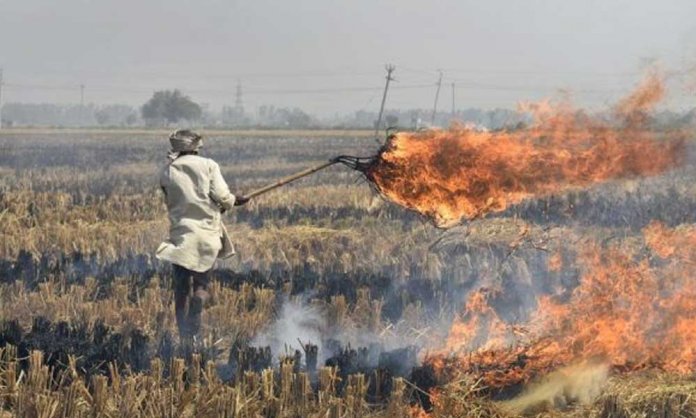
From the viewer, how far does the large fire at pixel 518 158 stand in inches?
253

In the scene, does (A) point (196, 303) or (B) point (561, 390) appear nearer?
(B) point (561, 390)

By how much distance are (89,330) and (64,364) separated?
1008 mm

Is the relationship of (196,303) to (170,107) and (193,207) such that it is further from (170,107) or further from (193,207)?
(170,107)

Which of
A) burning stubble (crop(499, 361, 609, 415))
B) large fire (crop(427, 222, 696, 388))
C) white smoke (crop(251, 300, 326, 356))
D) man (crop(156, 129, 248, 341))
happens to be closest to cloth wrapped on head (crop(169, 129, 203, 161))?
man (crop(156, 129, 248, 341))

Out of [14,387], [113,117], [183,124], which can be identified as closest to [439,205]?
[14,387]

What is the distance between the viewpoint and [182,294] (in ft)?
21.5

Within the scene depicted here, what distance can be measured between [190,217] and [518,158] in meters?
2.85

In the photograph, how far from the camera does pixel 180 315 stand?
21.6ft

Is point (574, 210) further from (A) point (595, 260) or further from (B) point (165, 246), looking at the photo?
(B) point (165, 246)

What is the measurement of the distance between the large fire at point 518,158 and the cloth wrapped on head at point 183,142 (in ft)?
4.83

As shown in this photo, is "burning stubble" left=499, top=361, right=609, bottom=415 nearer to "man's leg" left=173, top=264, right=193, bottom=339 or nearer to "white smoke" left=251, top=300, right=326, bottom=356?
"white smoke" left=251, top=300, right=326, bottom=356

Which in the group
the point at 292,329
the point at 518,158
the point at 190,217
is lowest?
the point at 292,329


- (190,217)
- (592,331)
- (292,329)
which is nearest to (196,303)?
(190,217)

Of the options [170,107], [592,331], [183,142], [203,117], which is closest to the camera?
[592,331]
